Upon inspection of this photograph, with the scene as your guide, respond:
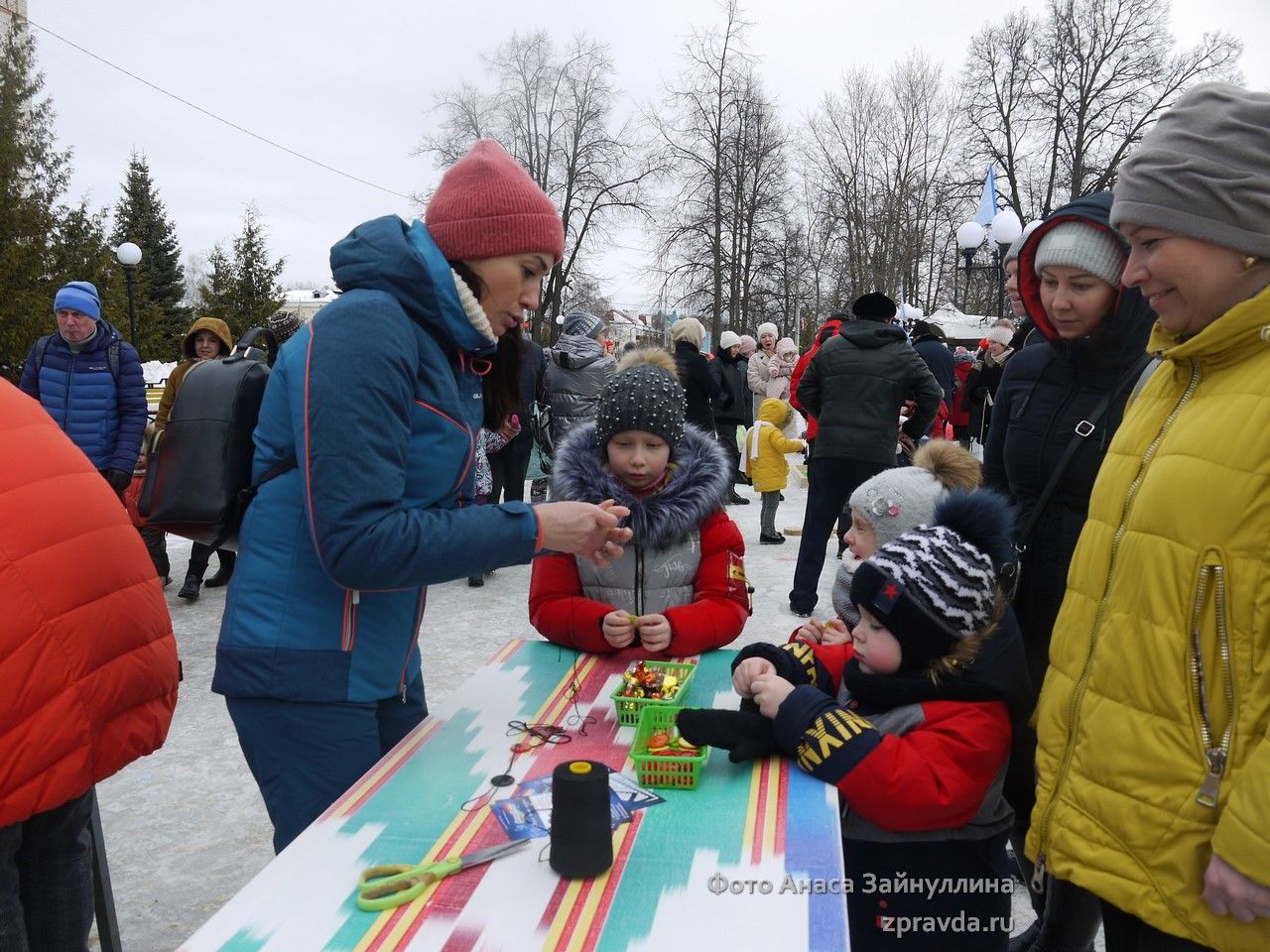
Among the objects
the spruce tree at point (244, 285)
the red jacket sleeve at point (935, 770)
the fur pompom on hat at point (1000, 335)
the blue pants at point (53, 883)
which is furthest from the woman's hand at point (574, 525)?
the spruce tree at point (244, 285)

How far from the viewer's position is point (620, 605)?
244 cm

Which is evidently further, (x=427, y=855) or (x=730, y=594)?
(x=730, y=594)

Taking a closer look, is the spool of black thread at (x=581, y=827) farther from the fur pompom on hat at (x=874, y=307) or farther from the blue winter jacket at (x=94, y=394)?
the blue winter jacket at (x=94, y=394)

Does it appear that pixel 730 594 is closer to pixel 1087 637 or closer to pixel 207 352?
pixel 1087 637

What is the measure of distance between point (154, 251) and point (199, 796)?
104 ft

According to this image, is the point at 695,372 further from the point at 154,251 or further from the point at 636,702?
the point at 154,251

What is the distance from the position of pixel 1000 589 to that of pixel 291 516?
1.43m

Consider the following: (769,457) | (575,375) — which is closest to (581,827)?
(575,375)

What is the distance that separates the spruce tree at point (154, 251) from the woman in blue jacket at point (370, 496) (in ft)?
93.2

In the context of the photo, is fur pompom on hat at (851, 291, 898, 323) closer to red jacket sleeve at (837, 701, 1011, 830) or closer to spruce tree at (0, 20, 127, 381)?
red jacket sleeve at (837, 701, 1011, 830)

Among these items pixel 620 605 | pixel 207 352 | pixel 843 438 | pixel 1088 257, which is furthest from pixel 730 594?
pixel 207 352

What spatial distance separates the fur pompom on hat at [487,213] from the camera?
1630 millimetres

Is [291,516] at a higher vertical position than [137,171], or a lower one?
lower

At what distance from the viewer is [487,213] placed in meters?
1.63
